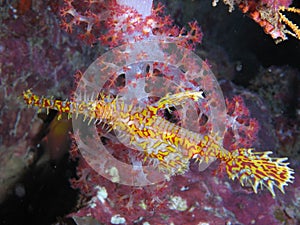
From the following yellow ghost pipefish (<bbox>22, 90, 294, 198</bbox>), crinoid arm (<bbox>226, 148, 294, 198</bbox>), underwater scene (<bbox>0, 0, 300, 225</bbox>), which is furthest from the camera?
underwater scene (<bbox>0, 0, 300, 225</bbox>)

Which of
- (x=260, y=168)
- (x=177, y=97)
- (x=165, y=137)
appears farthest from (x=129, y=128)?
(x=260, y=168)

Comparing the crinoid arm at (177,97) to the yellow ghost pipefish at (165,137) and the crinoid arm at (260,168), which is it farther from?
the crinoid arm at (260,168)

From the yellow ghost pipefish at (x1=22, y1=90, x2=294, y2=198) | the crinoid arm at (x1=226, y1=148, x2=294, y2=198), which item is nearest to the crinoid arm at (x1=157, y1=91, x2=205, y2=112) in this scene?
the yellow ghost pipefish at (x1=22, y1=90, x2=294, y2=198)

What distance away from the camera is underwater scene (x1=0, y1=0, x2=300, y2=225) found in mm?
3098

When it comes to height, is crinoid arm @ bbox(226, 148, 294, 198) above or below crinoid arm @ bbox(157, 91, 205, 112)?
below

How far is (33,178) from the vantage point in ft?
17.5

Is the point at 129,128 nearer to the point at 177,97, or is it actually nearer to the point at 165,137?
the point at 165,137

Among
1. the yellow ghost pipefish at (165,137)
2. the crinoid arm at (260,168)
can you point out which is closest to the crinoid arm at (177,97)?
the yellow ghost pipefish at (165,137)

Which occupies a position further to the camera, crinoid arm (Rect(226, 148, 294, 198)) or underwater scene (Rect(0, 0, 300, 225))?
underwater scene (Rect(0, 0, 300, 225))

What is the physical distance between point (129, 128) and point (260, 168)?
136 cm

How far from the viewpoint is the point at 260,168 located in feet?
9.39

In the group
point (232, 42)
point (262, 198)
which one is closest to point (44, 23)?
point (262, 198)

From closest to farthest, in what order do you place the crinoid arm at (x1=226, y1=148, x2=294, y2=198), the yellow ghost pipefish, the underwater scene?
the crinoid arm at (x1=226, y1=148, x2=294, y2=198) → the yellow ghost pipefish → the underwater scene

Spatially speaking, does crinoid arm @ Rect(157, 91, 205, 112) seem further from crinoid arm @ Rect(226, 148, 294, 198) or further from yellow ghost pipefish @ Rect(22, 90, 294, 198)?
crinoid arm @ Rect(226, 148, 294, 198)
